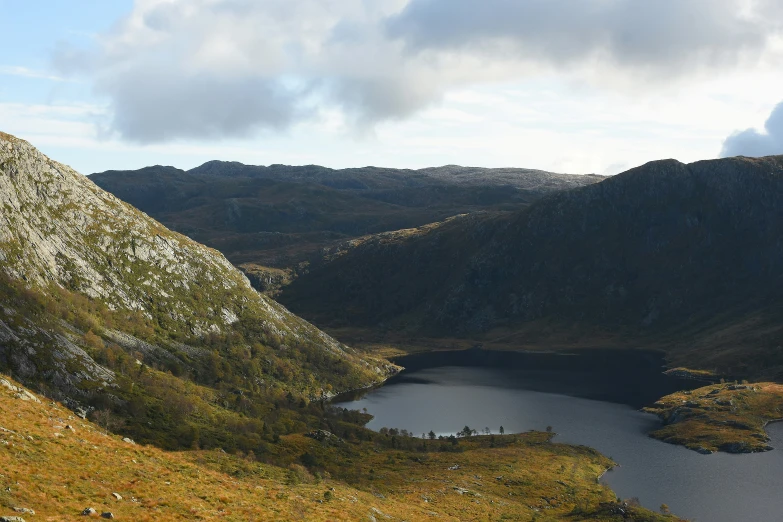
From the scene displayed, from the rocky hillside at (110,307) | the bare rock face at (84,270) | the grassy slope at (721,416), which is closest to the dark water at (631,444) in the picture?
the grassy slope at (721,416)

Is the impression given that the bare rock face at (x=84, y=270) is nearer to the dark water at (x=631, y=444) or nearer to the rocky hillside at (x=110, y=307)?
the rocky hillside at (x=110, y=307)

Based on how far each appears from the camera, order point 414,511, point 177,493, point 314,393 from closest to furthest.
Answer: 1. point 177,493
2. point 414,511
3. point 314,393

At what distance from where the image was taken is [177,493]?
4822 cm

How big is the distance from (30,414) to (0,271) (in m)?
70.4

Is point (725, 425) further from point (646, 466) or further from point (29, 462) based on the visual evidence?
point (29, 462)

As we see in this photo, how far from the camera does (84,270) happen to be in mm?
142375

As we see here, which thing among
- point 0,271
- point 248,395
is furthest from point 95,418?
point 248,395

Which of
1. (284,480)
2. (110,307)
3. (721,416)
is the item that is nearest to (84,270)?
(110,307)

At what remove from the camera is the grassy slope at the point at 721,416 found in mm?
142250

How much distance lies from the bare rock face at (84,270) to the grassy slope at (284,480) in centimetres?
2692

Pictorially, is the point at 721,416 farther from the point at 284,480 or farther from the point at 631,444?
the point at 284,480

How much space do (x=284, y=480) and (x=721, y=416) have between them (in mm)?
133766

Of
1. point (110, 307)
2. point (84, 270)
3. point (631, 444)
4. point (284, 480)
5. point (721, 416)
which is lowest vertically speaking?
point (631, 444)

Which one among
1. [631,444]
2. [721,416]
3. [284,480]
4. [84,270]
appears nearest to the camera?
[284,480]
